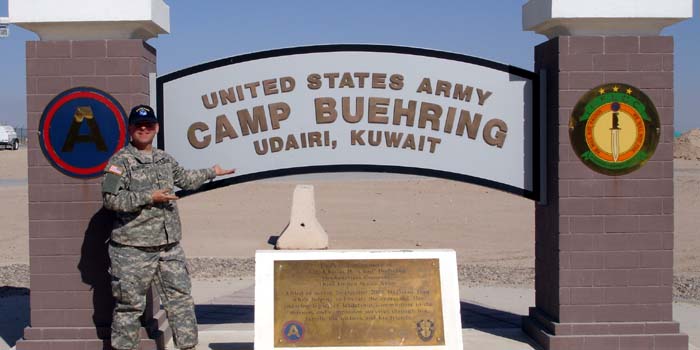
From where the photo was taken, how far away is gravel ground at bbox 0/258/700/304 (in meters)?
10.5

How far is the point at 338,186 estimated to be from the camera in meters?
27.6

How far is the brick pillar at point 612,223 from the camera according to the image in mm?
7109

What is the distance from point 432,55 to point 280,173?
63.9 inches

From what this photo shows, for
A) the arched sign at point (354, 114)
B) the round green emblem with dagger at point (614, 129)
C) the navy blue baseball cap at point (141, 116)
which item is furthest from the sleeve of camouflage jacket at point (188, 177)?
the round green emblem with dagger at point (614, 129)

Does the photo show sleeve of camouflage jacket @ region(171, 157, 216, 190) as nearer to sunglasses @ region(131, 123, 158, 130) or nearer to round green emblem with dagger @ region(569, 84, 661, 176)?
sunglasses @ region(131, 123, 158, 130)

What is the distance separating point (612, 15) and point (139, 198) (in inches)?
155

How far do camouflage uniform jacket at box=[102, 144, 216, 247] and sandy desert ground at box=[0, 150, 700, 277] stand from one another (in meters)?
7.97

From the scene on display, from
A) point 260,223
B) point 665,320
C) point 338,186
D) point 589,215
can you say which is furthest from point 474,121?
point 338,186

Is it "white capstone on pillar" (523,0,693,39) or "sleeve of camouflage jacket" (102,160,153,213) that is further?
"white capstone on pillar" (523,0,693,39)

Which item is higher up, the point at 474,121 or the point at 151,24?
the point at 151,24

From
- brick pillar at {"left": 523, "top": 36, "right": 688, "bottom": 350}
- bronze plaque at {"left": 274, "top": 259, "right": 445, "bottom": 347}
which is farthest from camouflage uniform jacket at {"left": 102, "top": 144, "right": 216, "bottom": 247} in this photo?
brick pillar at {"left": 523, "top": 36, "right": 688, "bottom": 350}

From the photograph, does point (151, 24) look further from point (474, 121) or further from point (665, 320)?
point (665, 320)

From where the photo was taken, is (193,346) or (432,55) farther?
(432,55)

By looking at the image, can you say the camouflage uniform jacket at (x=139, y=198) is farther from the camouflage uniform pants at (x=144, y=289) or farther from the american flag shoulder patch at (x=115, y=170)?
the camouflage uniform pants at (x=144, y=289)
